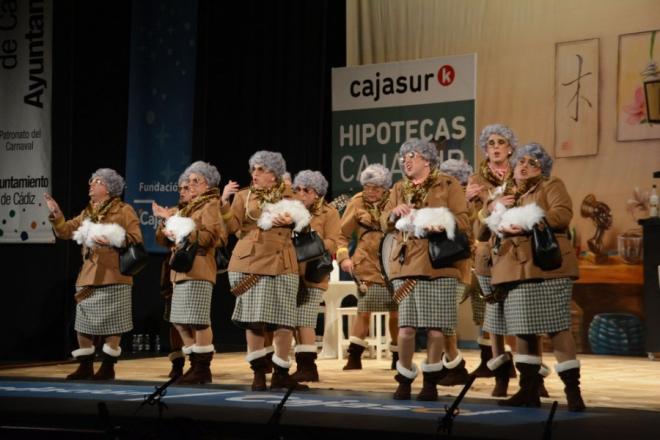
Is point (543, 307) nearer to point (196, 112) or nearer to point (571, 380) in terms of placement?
point (571, 380)

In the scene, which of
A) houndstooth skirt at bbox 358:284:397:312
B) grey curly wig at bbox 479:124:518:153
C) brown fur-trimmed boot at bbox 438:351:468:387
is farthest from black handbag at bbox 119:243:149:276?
grey curly wig at bbox 479:124:518:153

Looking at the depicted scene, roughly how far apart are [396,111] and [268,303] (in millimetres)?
4496

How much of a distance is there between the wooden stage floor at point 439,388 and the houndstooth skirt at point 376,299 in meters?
0.45

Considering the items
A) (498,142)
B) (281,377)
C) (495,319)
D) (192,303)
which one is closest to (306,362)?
A: (281,377)

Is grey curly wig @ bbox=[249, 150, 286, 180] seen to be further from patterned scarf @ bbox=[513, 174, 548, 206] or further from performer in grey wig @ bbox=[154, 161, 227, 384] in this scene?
Result: patterned scarf @ bbox=[513, 174, 548, 206]

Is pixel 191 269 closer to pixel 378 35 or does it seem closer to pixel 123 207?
pixel 123 207

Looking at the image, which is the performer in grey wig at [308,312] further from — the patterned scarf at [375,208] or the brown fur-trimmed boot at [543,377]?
the brown fur-trimmed boot at [543,377]

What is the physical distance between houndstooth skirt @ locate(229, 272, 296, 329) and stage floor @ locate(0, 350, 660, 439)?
424mm

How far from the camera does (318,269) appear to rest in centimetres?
705

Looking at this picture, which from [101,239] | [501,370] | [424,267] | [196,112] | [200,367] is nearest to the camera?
[424,267]

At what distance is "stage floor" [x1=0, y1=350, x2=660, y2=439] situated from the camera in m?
4.86

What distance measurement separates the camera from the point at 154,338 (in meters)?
10.5

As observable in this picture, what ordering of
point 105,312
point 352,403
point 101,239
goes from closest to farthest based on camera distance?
point 352,403 → point 101,239 → point 105,312

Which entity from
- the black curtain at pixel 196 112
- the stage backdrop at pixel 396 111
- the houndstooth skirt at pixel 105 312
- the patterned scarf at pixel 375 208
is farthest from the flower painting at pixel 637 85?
the houndstooth skirt at pixel 105 312
